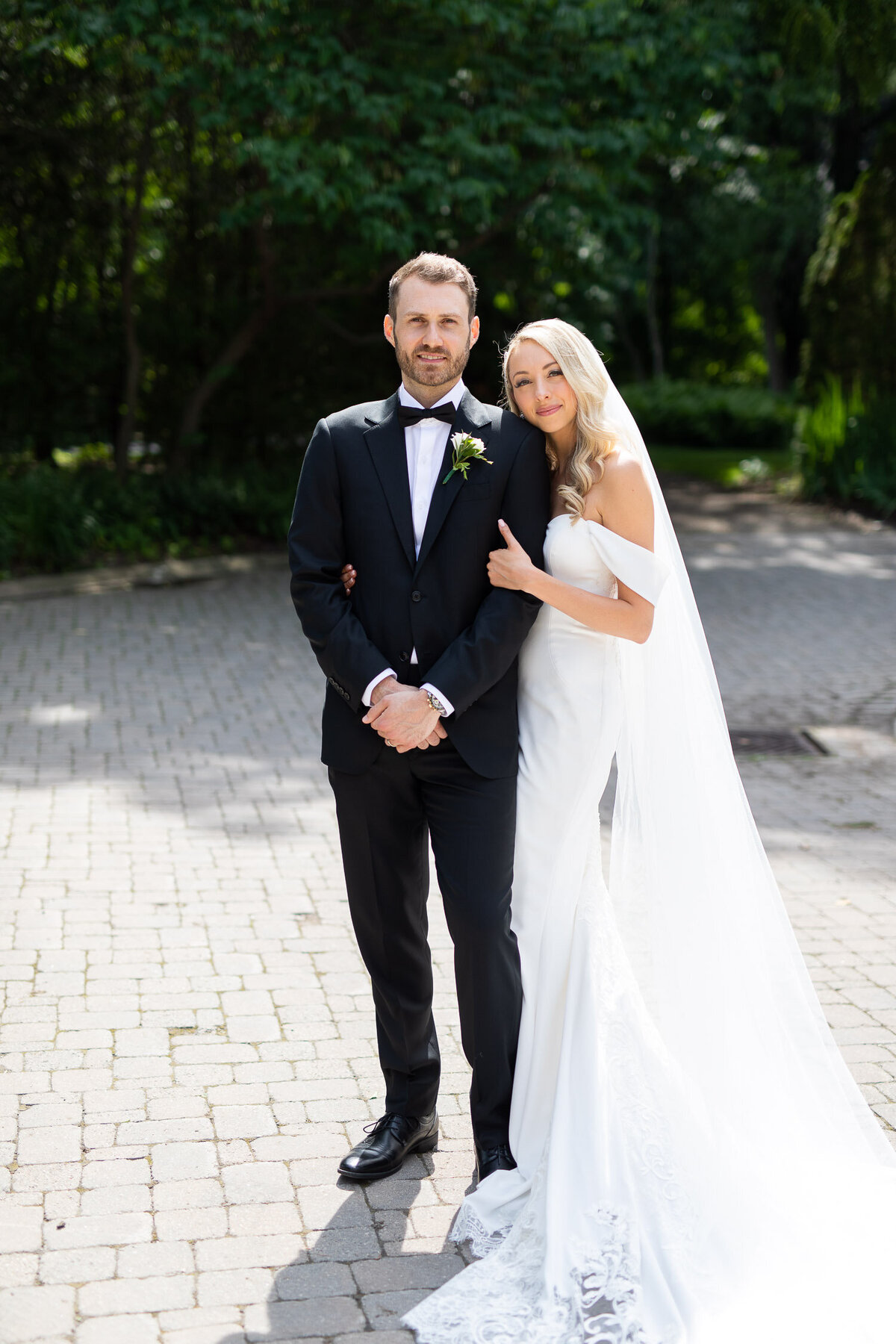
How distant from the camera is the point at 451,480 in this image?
338cm

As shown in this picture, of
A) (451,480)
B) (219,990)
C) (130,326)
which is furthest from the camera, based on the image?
(130,326)

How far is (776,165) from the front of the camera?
64.8ft

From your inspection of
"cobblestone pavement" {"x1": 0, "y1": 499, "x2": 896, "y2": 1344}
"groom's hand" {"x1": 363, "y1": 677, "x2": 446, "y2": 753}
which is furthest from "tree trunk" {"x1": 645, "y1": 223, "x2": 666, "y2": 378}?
"groom's hand" {"x1": 363, "y1": 677, "x2": 446, "y2": 753}

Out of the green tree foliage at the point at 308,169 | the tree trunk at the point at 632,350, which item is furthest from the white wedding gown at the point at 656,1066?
the tree trunk at the point at 632,350

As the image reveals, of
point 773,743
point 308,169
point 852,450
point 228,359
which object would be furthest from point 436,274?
point 852,450

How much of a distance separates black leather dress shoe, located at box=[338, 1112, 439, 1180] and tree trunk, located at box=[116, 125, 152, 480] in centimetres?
1303

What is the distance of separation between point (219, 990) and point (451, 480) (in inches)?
89.6

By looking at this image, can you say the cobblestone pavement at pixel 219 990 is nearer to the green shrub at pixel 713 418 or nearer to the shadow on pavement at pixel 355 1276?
the shadow on pavement at pixel 355 1276

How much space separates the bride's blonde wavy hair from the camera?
3389 millimetres

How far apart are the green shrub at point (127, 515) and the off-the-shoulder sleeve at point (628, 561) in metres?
10.7

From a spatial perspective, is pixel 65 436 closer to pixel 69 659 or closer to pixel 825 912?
pixel 69 659

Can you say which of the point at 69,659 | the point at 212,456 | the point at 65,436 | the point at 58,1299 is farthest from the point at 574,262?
the point at 58,1299

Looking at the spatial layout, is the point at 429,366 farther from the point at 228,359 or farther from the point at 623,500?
the point at 228,359

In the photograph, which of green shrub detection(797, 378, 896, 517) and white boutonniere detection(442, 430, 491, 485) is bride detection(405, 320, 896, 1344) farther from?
green shrub detection(797, 378, 896, 517)
